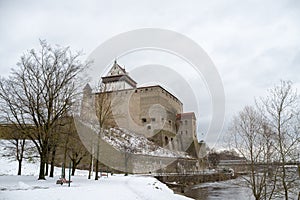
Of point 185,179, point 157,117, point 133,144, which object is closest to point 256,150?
point 185,179

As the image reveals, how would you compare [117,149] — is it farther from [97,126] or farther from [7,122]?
[7,122]

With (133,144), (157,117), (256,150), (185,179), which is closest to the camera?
(256,150)

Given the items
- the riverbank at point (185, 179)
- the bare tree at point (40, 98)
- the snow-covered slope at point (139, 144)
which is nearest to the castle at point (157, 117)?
the snow-covered slope at point (139, 144)

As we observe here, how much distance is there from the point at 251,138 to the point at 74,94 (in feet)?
34.2

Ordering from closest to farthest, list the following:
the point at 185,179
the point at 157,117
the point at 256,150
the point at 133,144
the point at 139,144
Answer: the point at 256,150
the point at 185,179
the point at 133,144
the point at 139,144
the point at 157,117

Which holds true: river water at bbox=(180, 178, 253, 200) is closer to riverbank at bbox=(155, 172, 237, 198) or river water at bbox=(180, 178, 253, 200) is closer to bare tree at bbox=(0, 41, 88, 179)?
riverbank at bbox=(155, 172, 237, 198)

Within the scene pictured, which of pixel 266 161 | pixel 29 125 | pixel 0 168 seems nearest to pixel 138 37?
pixel 29 125

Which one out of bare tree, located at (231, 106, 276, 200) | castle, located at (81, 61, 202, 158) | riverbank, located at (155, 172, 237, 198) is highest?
castle, located at (81, 61, 202, 158)

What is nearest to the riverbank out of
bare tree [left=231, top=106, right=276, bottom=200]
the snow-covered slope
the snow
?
the snow

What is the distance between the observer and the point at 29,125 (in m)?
15.2

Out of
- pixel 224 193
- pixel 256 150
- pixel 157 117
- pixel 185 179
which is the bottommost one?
pixel 185 179

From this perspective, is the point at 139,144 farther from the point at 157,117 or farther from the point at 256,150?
the point at 256,150

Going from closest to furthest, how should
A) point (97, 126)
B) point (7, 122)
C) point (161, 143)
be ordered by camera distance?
point (7, 122) < point (97, 126) < point (161, 143)

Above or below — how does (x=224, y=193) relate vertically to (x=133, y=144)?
below
